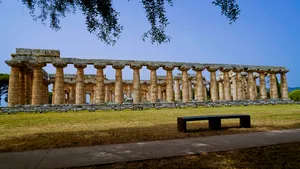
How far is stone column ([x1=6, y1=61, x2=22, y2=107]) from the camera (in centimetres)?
2483

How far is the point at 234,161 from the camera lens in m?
3.94

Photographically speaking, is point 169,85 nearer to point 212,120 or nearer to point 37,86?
point 37,86

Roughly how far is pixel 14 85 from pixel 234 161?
2964 centimetres

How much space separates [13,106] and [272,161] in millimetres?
28229

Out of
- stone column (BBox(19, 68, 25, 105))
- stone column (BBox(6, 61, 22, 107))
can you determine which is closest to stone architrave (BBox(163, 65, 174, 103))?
stone column (BBox(6, 61, 22, 107))

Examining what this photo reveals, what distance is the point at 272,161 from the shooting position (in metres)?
3.87

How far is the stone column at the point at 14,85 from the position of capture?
24.8m

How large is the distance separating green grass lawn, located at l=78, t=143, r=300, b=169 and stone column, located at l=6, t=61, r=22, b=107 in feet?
89.5

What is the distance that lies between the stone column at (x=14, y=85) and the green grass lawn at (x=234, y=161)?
89.5 ft

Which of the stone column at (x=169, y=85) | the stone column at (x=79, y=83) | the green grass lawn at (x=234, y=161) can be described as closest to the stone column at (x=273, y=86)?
the stone column at (x=169, y=85)

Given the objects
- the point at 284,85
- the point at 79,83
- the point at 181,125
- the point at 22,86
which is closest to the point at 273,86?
the point at 284,85

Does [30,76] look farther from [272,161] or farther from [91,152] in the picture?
[272,161]

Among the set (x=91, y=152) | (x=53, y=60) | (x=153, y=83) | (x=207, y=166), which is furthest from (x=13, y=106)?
(x=207, y=166)

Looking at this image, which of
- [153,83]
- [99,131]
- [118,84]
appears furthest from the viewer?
[153,83]
